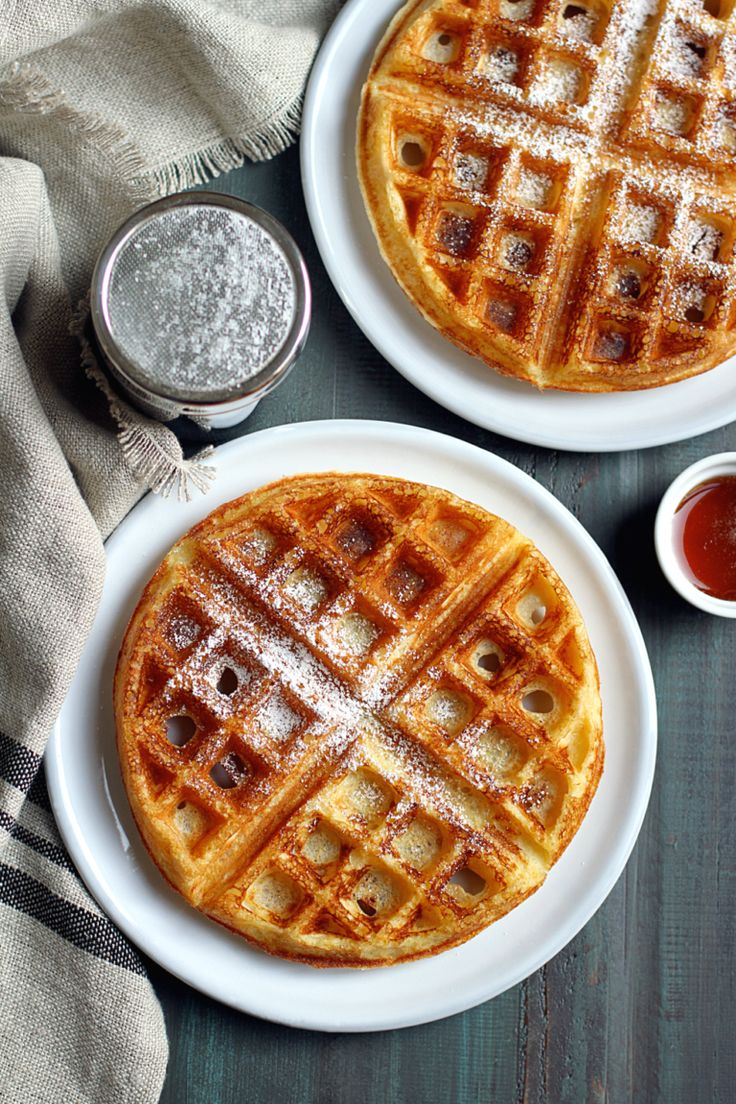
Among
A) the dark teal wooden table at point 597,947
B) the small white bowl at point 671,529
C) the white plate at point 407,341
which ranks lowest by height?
the dark teal wooden table at point 597,947

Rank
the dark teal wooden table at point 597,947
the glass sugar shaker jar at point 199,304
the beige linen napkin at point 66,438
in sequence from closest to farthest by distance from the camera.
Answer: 1. the glass sugar shaker jar at point 199,304
2. the beige linen napkin at point 66,438
3. the dark teal wooden table at point 597,947

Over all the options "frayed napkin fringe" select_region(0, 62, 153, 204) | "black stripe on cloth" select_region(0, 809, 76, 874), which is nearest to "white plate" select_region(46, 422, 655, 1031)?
"black stripe on cloth" select_region(0, 809, 76, 874)

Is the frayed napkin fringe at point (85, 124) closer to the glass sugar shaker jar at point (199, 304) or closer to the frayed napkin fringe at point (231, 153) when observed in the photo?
the frayed napkin fringe at point (231, 153)

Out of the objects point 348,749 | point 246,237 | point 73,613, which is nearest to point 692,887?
point 348,749

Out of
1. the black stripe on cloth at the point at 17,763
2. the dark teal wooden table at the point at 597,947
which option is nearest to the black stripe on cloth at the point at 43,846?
the black stripe on cloth at the point at 17,763

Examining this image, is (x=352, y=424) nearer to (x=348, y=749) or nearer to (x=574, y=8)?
(x=348, y=749)

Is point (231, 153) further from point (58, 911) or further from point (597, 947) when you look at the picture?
point (597, 947)
